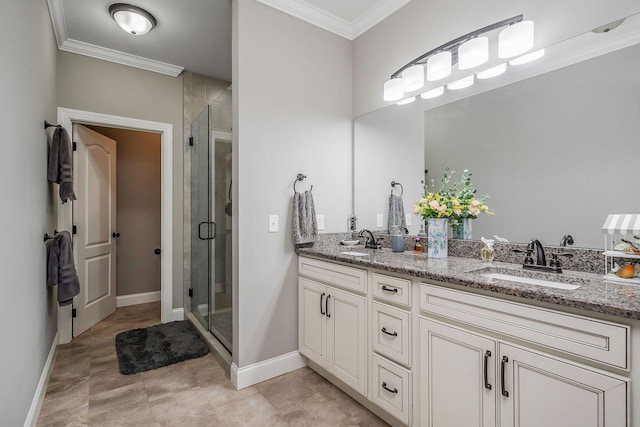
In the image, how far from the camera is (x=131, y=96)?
126 inches

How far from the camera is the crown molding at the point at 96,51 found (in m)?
2.45

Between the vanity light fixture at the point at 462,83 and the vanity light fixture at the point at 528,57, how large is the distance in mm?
237

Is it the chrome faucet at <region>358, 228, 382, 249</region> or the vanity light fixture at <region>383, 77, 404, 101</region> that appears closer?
the vanity light fixture at <region>383, 77, 404, 101</region>

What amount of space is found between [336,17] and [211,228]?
2144 mm

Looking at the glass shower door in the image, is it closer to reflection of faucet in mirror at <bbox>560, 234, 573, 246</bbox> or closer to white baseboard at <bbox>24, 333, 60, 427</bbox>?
white baseboard at <bbox>24, 333, 60, 427</bbox>

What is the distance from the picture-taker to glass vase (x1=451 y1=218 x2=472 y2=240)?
1.92 meters

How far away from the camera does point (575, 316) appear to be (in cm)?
101

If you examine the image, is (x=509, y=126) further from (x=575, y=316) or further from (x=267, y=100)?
(x=267, y=100)

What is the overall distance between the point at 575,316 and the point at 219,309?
97.6 inches

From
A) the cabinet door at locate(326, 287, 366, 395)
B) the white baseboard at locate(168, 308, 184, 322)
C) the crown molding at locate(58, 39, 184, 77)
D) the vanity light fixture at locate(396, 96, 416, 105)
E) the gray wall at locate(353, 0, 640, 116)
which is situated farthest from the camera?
the white baseboard at locate(168, 308, 184, 322)

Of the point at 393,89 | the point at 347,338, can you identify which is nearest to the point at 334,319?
the point at 347,338

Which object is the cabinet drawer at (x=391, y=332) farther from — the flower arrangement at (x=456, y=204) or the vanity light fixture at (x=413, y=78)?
the vanity light fixture at (x=413, y=78)

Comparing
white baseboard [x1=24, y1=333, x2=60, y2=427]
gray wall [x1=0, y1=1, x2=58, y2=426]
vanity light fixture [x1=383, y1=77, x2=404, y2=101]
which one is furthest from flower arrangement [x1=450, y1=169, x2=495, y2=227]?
white baseboard [x1=24, y1=333, x2=60, y2=427]

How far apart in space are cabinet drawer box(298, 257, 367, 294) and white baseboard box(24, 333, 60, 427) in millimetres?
1699
